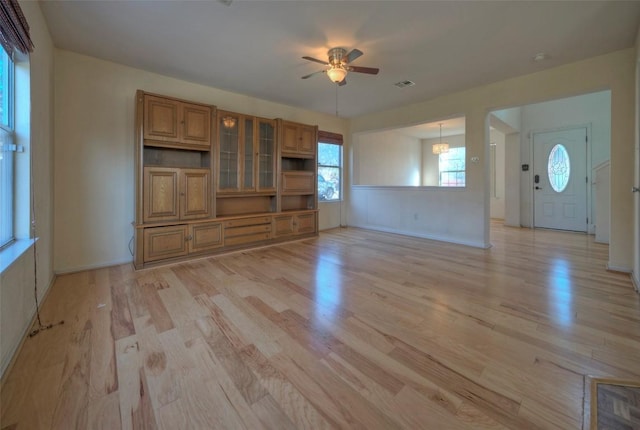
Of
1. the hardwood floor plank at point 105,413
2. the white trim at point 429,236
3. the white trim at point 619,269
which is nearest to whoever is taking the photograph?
the hardwood floor plank at point 105,413

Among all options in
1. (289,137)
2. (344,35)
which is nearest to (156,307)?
(344,35)

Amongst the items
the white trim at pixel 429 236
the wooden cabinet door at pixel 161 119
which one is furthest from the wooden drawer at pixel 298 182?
the wooden cabinet door at pixel 161 119

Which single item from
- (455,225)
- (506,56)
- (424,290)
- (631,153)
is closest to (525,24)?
(506,56)

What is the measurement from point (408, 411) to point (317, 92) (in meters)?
4.62

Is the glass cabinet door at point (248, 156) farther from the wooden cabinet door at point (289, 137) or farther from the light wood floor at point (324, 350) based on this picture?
the light wood floor at point (324, 350)

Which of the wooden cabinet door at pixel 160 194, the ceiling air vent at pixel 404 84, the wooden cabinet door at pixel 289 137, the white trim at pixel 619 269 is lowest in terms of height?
the white trim at pixel 619 269

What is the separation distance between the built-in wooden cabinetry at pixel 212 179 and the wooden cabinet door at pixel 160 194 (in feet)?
0.04

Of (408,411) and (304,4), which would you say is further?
(304,4)

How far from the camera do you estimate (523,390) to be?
143 centimetres

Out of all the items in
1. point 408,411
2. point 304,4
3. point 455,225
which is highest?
point 304,4

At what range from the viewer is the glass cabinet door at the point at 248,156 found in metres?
4.54

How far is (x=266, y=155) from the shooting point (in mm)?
4859

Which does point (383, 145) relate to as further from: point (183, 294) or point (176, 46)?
point (183, 294)

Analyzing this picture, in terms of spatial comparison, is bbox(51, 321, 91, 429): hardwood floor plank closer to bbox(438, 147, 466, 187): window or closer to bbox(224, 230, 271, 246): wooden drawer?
bbox(224, 230, 271, 246): wooden drawer
